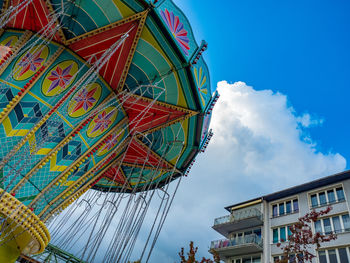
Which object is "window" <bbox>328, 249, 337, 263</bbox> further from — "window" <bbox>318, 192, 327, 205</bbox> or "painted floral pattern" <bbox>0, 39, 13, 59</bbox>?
"painted floral pattern" <bbox>0, 39, 13, 59</bbox>

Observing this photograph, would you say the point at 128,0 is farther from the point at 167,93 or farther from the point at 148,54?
the point at 167,93

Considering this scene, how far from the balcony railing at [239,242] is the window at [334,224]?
4201 millimetres

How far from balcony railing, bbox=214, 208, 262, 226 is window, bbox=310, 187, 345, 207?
416 centimetres

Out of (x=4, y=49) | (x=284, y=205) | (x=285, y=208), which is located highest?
(x=284, y=205)

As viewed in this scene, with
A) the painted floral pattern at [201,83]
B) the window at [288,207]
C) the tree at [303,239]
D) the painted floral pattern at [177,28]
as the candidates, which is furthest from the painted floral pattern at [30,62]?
the window at [288,207]

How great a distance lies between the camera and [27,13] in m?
8.37

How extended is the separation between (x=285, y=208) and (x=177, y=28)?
58.5ft

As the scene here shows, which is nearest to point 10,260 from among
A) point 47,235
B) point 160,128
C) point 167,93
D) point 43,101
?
point 47,235

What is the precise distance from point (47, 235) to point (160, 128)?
565 centimetres

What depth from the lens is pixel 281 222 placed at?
2045 centimetres

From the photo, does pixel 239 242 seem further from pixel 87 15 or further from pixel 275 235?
pixel 87 15

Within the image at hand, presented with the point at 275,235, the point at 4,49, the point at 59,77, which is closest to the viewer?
the point at 4,49

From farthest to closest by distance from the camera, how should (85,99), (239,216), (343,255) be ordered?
(239,216) < (343,255) < (85,99)

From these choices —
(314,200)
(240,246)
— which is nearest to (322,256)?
(314,200)
